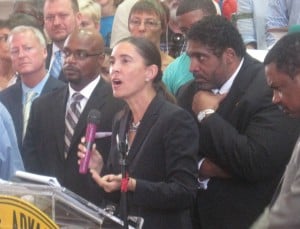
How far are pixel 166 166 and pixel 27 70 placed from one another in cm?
225

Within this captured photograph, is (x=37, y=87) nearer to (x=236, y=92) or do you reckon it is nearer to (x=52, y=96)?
(x=52, y=96)

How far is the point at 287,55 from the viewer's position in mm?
4109

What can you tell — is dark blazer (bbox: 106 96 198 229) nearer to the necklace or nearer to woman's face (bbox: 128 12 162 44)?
the necklace

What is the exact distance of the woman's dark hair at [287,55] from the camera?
404 cm

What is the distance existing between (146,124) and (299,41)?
49.1 inches

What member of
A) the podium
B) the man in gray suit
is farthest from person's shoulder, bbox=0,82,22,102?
the man in gray suit

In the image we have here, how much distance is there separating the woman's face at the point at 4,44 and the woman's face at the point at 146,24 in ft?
4.10

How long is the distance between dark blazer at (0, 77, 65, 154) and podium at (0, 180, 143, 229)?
2.19 metres

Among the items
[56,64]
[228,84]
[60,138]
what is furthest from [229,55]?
[56,64]

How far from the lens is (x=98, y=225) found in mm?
4375

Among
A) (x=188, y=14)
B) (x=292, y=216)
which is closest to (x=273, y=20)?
(x=188, y=14)

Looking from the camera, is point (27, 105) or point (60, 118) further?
point (27, 105)

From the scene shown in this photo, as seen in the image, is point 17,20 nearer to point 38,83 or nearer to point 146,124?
point 38,83

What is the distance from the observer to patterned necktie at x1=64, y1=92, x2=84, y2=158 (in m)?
5.89
